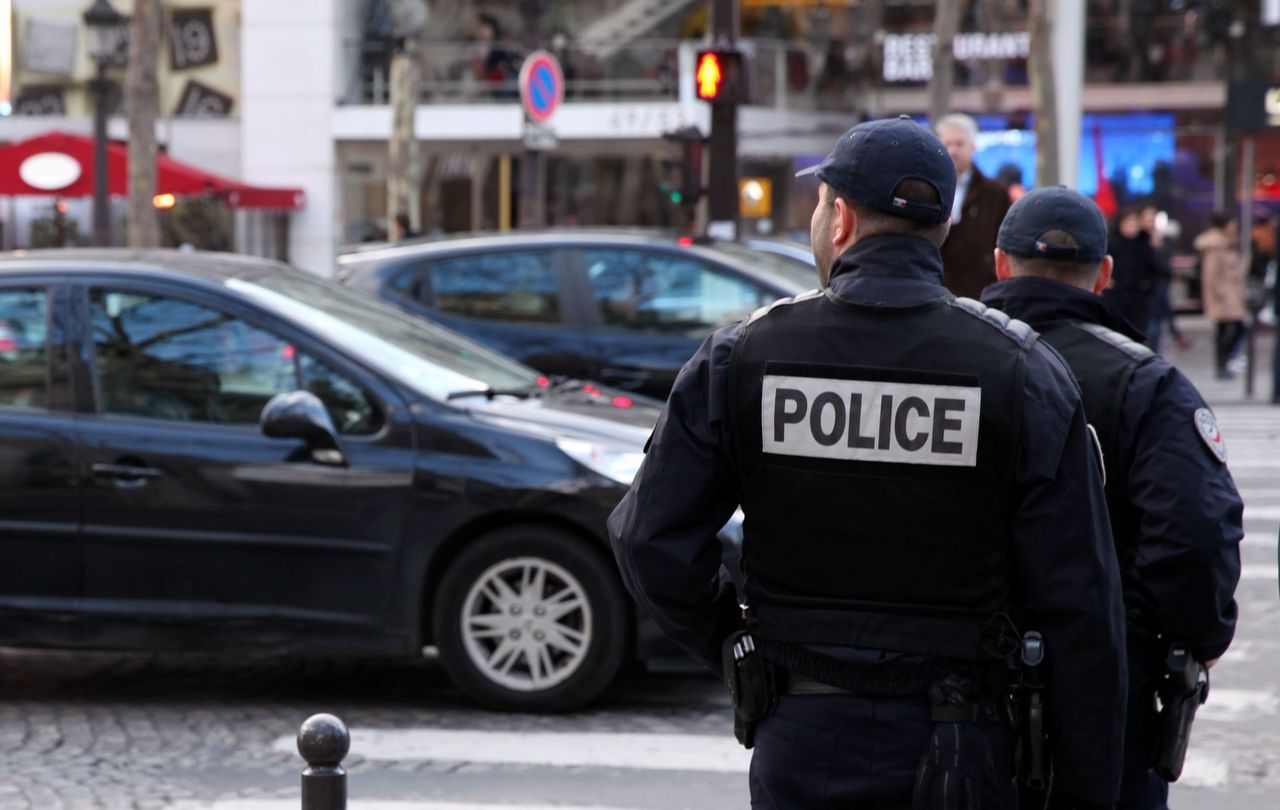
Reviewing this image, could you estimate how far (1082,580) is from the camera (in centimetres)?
289

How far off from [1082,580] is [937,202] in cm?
61

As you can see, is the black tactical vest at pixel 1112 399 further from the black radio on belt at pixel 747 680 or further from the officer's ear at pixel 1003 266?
the black radio on belt at pixel 747 680

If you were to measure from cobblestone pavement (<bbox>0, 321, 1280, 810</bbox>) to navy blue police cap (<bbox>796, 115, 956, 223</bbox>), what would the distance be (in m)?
2.93

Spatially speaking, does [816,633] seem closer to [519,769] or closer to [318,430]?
[519,769]

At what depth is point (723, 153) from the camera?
1550 centimetres

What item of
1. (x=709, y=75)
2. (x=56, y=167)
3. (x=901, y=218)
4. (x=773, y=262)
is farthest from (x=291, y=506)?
(x=56, y=167)

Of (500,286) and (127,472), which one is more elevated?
(500,286)

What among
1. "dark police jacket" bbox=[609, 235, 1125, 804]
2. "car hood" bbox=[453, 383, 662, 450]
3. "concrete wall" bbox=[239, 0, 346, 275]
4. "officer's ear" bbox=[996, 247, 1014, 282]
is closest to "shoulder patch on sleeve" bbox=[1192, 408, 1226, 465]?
"officer's ear" bbox=[996, 247, 1014, 282]

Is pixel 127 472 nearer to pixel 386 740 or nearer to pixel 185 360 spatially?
pixel 185 360

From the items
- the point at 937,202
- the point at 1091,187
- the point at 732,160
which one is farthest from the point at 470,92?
the point at 937,202

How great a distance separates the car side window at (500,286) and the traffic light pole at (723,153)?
4829mm

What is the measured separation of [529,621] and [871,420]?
3.64 m

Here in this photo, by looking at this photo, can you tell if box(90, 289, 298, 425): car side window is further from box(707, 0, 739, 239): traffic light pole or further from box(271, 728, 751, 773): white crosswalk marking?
box(707, 0, 739, 239): traffic light pole

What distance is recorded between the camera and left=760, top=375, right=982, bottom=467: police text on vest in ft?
9.55
